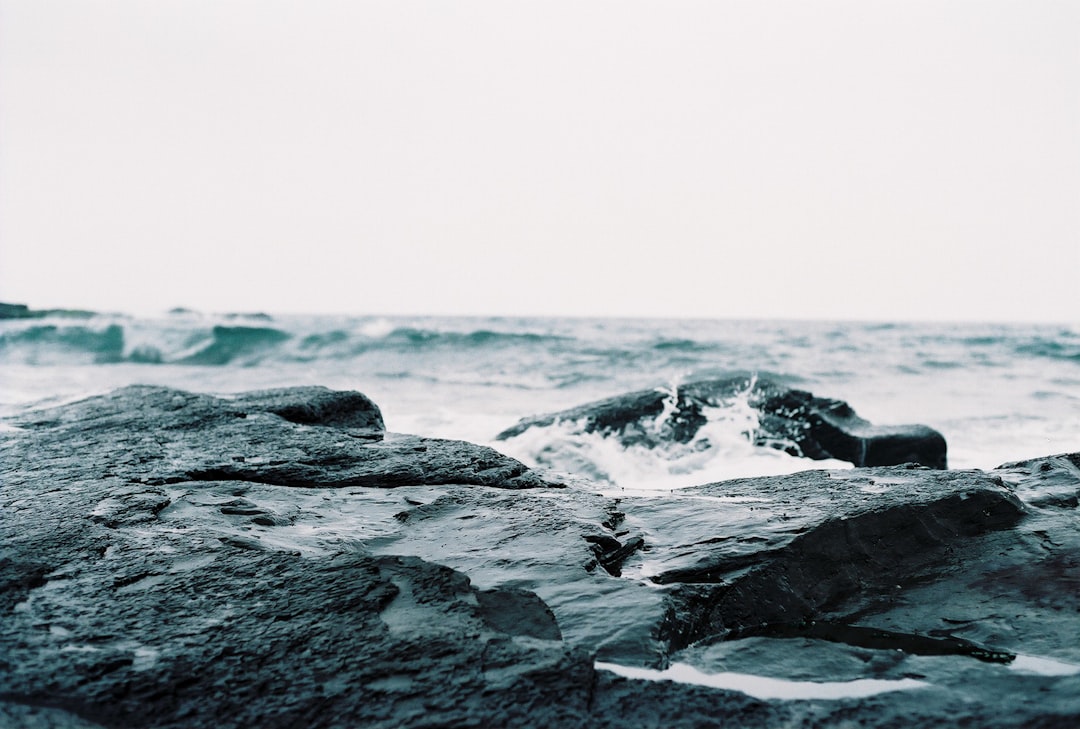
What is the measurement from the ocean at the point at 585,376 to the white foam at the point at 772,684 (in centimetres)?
145

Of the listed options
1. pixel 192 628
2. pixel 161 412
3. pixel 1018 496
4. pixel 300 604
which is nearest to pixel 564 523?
pixel 300 604

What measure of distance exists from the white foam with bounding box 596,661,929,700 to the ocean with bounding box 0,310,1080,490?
1.45 m

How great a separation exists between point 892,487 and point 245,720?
1.95 meters

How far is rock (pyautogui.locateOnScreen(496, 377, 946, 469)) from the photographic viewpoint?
5.14m

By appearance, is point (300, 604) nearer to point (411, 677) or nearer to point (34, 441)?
point (411, 677)

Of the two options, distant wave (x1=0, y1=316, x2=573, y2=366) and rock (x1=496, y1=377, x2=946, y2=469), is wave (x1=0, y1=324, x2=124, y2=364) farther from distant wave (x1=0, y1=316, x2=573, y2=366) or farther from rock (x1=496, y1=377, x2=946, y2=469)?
rock (x1=496, y1=377, x2=946, y2=469)

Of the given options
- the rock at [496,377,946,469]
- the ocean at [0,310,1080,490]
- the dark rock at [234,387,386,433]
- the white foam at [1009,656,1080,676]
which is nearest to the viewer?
the white foam at [1009,656,1080,676]

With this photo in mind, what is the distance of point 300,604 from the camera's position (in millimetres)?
1673

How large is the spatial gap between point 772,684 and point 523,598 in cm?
55

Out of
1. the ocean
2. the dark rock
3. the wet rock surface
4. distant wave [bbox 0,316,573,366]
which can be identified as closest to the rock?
the ocean

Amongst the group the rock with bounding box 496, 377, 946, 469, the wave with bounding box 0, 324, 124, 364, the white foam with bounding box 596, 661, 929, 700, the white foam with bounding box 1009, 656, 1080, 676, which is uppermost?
the white foam with bounding box 1009, 656, 1080, 676

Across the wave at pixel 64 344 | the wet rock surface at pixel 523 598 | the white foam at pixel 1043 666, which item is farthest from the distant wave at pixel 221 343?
the white foam at pixel 1043 666

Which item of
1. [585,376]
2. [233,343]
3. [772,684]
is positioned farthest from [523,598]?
[233,343]

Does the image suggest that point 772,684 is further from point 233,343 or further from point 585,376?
point 233,343
